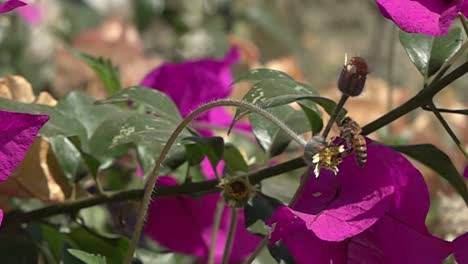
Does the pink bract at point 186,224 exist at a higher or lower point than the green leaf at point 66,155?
lower

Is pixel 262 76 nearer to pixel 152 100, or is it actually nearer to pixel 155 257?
pixel 152 100

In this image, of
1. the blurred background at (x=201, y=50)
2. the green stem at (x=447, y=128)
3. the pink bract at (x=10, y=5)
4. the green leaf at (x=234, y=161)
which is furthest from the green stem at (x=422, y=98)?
the blurred background at (x=201, y=50)

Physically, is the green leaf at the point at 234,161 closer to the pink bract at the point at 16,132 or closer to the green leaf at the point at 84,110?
the green leaf at the point at 84,110

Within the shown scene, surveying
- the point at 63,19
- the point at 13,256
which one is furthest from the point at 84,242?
the point at 63,19

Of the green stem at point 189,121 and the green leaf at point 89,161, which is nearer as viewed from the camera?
the green stem at point 189,121

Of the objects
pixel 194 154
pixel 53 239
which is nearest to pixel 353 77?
pixel 194 154

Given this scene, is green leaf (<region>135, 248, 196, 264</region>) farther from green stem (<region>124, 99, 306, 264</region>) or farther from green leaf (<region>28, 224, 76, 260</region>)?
green stem (<region>124, 99, 306, 264</region>)
